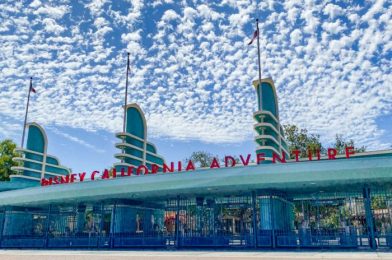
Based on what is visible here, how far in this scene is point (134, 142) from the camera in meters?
35.8

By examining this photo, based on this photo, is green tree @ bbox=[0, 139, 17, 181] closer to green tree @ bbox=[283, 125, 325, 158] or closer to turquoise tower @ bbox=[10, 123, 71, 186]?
turquoise tower @ bbox=[10, 123, 71, 186]

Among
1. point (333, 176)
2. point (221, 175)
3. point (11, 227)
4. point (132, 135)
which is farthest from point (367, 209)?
point (11, 227)

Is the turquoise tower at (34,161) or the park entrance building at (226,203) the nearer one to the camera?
the park entrance building at (226,203)

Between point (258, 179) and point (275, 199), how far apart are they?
3148mm

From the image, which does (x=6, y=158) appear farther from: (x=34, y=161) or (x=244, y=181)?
(x=244, y=181)

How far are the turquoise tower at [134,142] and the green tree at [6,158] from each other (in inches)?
1185

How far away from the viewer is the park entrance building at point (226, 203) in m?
20.1

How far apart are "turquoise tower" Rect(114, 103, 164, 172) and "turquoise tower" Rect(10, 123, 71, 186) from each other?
9.78 meters

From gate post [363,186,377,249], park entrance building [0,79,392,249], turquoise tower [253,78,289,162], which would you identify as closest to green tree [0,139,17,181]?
park entrance building [0,79,392,249]

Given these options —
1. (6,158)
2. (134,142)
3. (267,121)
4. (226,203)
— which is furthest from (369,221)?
(6,158)

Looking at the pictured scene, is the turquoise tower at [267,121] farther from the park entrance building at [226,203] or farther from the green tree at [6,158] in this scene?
the green tree at [6,158]

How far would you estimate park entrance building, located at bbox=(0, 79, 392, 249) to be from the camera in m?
20.1

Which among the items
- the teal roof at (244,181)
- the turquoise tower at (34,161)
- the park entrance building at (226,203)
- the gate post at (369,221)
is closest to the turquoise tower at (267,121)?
the park entrance building at (226,203)

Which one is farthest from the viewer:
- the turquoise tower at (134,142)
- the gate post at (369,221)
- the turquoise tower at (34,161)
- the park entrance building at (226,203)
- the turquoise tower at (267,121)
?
the turquoise tower at (34,161)
